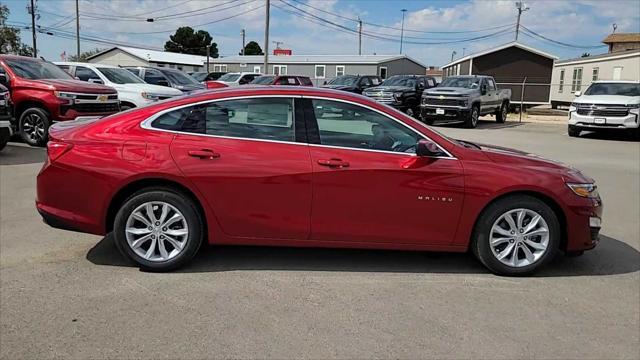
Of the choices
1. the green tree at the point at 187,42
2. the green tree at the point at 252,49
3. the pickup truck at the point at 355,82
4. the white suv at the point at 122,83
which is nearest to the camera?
the white suv at the point at 122,83

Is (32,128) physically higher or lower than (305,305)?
higher

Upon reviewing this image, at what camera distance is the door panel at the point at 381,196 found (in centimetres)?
445

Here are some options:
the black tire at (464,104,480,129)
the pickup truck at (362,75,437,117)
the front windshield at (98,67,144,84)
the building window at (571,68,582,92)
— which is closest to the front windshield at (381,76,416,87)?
the pickup truck at (362,75,437,117)

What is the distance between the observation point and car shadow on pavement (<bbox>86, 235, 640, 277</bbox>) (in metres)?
4.82

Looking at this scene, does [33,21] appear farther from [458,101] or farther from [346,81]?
[458,101]

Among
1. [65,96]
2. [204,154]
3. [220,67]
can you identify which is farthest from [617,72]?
[220,67]

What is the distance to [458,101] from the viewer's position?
19781 millimetres

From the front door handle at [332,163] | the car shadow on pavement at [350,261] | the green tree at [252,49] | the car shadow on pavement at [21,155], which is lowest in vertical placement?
the car shadow on pavement at [350,261]

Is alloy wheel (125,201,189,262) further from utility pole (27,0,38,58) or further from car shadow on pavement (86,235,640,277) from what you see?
utility pole (27,0,38,58)

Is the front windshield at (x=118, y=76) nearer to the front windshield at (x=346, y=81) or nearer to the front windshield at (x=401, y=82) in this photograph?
the front windshield at (x=401, y=82)

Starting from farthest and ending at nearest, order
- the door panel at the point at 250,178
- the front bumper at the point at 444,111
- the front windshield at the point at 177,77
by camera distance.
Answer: the front windshield at the point at 177,77
the front bumper at the point at 444,111
the door panel at the point at 250,178

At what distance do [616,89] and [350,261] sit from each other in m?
17.4

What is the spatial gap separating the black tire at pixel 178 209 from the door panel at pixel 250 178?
18 centimetres

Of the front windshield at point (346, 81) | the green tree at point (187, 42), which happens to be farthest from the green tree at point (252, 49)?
the front windshield at point (346, 81)
